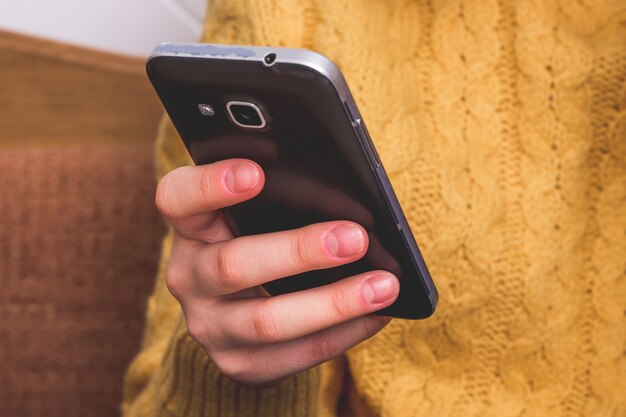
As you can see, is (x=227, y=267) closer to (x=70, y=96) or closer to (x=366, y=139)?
(x=366, y=139)

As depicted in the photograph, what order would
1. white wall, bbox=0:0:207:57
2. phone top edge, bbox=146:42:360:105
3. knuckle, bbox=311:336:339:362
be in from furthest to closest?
white wall, bbox=0:0:207:57, knuckle, bbox=311:336:339:362, phone top edge, bbox=146:42:360:105

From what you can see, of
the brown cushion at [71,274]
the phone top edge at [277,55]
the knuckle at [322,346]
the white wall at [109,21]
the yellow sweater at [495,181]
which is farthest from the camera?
the white wall at [109,21]

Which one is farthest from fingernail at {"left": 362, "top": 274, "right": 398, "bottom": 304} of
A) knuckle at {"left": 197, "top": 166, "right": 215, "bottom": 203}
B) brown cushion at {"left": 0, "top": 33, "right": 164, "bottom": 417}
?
brown cushion at {"left": 0, "top": 33, "right": 164, "bottom": 417}

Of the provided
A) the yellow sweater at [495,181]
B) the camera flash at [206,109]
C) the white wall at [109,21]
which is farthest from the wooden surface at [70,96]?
the camera flash at [206,109]

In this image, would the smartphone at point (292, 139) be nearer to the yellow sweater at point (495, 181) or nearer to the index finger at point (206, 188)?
the index finger at point (206, 188)

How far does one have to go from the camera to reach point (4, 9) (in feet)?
3.69

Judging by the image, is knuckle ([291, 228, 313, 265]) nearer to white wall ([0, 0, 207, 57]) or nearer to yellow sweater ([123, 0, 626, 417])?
yellow sweater ([123, 0, 626, 417])

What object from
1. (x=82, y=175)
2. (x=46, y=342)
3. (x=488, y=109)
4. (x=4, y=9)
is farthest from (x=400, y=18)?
(x=4, y=9)

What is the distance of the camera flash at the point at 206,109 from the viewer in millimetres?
434

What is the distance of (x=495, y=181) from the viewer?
2.20 ft

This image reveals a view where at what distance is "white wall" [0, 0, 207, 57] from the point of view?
3.72 ft

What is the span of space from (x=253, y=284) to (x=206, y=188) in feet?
0.23

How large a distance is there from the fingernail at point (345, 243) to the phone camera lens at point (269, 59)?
113 millimetres

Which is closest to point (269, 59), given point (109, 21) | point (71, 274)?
point (71, 274)
